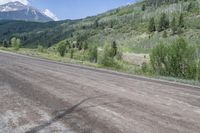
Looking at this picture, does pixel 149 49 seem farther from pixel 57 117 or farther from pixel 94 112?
pixel 57 117

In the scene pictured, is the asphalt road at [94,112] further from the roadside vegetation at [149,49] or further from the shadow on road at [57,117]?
the roadside vegetation at [149,49]

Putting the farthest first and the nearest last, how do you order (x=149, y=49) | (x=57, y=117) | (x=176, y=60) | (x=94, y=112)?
(x=149, y=49) < (x=176, y=60) < (x=94, y=112) < (x=57, y=117)

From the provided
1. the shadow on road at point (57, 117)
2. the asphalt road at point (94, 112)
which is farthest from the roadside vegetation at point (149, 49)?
the shadow on road at point (57, 117)

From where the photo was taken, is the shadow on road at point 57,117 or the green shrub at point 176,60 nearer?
the shadow on road at point 57,117

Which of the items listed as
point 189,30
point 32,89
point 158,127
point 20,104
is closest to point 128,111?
point 158,127

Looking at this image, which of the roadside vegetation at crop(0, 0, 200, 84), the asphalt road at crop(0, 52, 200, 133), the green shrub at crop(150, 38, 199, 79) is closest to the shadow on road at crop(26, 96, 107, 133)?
the asphalt road at crop(0, 52, 200, 133)

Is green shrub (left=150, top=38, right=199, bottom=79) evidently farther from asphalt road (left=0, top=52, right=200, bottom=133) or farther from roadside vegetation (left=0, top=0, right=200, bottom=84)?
asphalt road (left=0, top=52, right=200, bottom=133)

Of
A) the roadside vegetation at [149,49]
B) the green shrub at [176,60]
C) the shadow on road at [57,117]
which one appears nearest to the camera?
the shadow on road at [57,117]

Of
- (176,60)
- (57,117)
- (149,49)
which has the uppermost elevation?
(57,117)

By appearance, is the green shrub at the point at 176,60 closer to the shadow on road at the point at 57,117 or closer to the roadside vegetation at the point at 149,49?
the roadside vegetation at the point at 149,49

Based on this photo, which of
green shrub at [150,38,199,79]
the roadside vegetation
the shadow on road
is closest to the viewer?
the shadow on road

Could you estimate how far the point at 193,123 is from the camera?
252 inches

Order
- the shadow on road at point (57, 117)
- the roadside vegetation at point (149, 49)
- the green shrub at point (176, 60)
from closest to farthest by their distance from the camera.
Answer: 1. the shadow on road at point (57, 117)
2. the green shrub at point (176, 60)
3. the roadside vegetation at point (149, 49)

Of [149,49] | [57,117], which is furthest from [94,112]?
[149,49]
